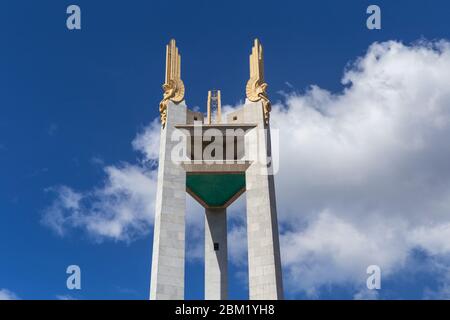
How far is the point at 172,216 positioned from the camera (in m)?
31.2

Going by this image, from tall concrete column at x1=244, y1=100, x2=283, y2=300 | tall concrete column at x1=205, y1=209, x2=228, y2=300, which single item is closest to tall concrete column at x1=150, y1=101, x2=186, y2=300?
tall concrete column at x1=244, y1=100, x2=283, y2=300

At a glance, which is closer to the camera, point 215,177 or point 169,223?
point 169,223

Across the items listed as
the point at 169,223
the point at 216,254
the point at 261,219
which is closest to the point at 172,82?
the point at 169,223

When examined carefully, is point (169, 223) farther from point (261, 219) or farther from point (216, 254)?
point (216, 254)

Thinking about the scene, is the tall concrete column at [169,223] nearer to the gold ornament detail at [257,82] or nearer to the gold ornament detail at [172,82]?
the gold ornament detail at [172,82]

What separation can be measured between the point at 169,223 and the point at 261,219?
18.0 ft

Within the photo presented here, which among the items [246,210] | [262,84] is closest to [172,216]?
[246,210]

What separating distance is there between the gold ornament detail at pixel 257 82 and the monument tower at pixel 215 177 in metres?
0.07

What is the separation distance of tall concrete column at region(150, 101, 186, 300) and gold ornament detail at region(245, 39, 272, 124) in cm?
496

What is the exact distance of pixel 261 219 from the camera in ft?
103

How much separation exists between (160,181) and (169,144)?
247 centimetres

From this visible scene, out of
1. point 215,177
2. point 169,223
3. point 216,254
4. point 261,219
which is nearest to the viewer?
point 169,223
